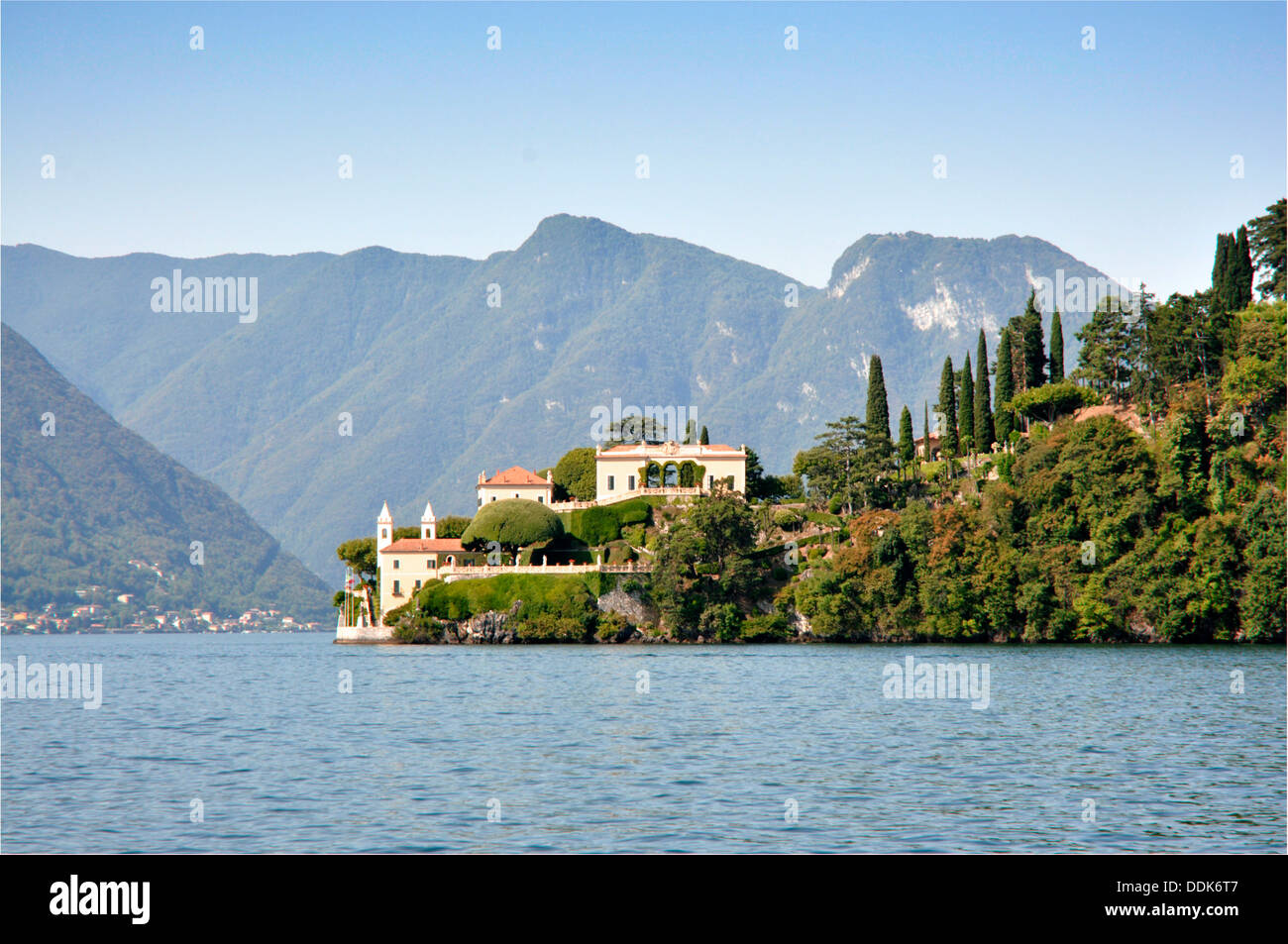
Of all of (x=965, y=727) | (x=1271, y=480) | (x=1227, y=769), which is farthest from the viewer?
(x=1271, y=480)

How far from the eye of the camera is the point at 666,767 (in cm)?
2847

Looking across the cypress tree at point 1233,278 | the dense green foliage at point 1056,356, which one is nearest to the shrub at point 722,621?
the dense green foliage at point 1056,356

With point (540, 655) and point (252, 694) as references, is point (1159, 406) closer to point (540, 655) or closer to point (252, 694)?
point (540, 655)

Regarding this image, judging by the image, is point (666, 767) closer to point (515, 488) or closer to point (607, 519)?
point (607, 519)

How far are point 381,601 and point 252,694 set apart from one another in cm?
4734

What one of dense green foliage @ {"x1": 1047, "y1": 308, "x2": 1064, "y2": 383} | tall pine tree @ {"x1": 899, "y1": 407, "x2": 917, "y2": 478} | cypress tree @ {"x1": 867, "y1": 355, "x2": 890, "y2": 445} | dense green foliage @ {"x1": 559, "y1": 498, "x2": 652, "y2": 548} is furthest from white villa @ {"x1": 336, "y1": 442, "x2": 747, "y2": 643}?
dense green foliage @ {"x1": 1047, "y1": 308, "x2": 1064, "y2": 383}

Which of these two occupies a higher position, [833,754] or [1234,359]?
[1234,359]

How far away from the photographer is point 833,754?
1188 inches

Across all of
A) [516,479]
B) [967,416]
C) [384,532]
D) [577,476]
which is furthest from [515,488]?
[967,416]

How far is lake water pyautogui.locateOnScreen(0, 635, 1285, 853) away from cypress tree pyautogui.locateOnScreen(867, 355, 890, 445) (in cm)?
4003

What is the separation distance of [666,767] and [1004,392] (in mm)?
74168

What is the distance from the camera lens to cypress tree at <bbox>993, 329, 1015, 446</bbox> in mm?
94688
